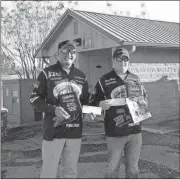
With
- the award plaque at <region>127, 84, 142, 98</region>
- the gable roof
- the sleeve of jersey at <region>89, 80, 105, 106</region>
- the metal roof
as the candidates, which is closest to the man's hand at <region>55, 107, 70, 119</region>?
the sleeve of jersey at <region>89, 80, 105, 106</region>

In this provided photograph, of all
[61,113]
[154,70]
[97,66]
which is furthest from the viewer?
[97,66]

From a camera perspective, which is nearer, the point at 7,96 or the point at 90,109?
the point at 90,109

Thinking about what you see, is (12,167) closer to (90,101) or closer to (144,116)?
(90,101)

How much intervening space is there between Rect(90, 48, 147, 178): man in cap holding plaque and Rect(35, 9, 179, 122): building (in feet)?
9.18

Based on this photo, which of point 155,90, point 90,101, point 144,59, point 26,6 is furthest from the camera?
point 144,59

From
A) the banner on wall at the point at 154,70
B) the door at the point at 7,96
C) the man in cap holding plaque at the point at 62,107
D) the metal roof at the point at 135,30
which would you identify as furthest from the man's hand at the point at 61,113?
the door at the point at 7,96

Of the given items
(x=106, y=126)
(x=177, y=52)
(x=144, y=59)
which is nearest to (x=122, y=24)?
(x=144, y=59)

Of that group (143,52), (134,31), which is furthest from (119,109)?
(143,52)

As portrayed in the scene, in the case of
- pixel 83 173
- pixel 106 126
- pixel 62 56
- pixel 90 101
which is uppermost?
pixel 62 56

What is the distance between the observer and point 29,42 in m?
2.32

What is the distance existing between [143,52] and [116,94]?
4.66 metres

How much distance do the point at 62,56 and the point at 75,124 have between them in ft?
1.01

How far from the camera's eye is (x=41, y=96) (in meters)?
1.27

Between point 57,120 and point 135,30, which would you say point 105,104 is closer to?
point 57,120
